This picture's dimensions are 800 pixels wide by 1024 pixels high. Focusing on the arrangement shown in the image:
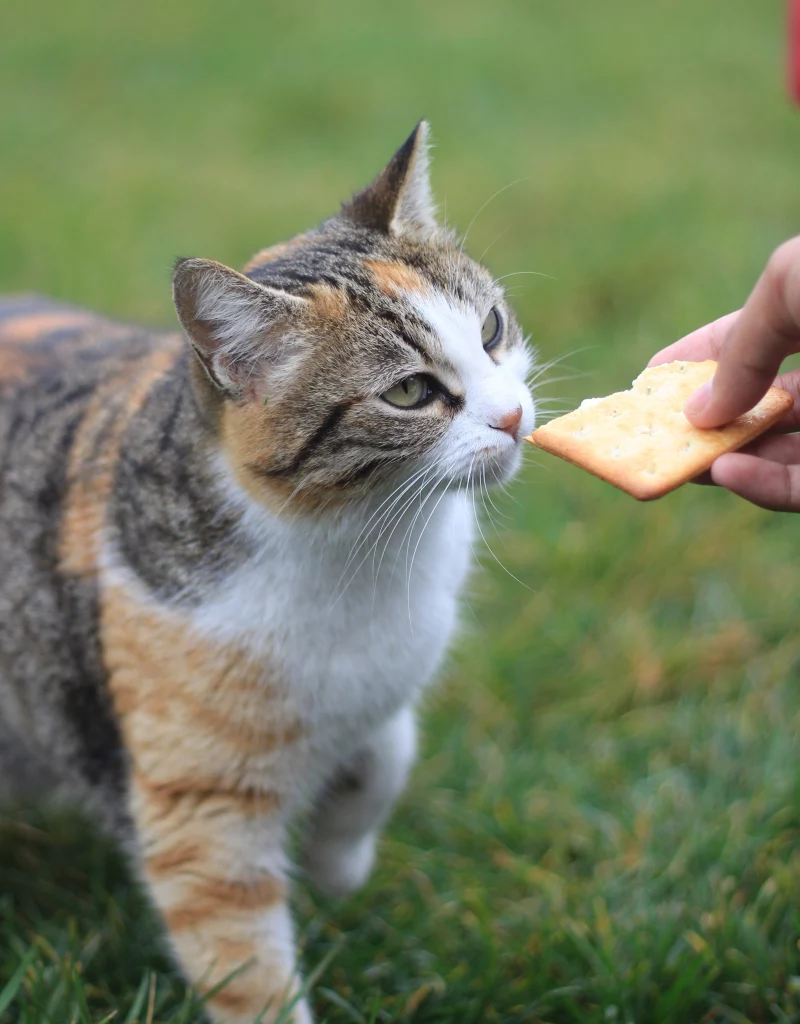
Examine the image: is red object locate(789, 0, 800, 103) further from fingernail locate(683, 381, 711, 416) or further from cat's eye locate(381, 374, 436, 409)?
cat's eye locate(381, 374, 436, 409)

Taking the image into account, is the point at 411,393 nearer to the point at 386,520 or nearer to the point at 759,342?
the point at 386,520

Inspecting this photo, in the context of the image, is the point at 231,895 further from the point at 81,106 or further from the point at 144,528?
the point at 81,106

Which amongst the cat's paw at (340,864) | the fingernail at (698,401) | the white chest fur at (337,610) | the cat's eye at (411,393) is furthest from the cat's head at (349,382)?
the cat's paw at (340,864)

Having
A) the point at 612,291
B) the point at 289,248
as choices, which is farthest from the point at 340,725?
the point at 612,291

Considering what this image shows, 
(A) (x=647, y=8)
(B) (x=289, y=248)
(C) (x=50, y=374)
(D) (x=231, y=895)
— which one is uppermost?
(A) (x=647, y=8)

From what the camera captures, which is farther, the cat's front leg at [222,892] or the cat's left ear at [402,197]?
the cat's left ear at [402,197]

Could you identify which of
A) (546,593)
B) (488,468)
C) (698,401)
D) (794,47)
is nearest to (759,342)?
(698,401)

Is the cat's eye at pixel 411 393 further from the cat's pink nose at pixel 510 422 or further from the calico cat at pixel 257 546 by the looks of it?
the cat's pink nose at pixel 510 422

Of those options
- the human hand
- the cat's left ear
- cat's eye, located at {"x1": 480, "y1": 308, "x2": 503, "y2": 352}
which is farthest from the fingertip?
the cat's left ear
